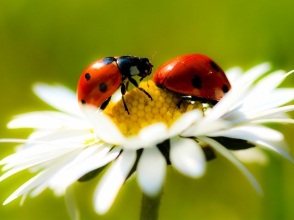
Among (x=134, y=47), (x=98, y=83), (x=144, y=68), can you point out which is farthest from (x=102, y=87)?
(x=134, y=47)

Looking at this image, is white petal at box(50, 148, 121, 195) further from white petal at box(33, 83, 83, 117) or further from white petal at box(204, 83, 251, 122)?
white petal at box(33, 83, 83, 117)

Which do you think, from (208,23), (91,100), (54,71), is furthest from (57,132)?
(208,23)

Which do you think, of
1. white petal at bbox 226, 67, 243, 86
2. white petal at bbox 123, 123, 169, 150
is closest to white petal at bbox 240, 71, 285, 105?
white petal at bbox 226, 67, 243, 86

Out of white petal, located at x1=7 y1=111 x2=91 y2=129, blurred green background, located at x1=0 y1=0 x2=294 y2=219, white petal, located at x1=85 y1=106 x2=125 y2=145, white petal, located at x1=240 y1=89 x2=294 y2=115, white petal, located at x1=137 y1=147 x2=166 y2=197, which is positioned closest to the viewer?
white petal, located at x1=137 y1=147 x2=166 y2=197

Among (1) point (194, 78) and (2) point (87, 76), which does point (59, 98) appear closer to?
(2) point (87, 76)

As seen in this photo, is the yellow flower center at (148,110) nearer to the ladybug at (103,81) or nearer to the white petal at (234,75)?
the ladybug at (103,81)

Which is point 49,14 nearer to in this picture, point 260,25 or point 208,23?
point 208,23
